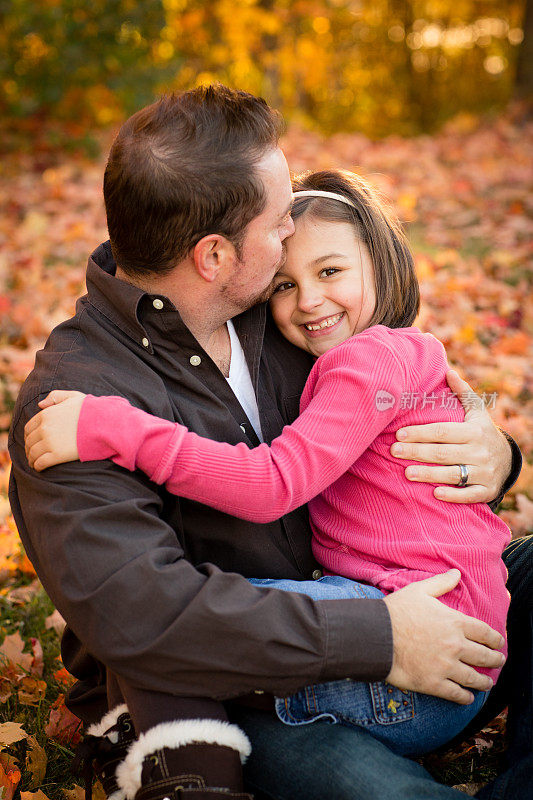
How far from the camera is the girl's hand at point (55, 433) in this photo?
74.9 inches

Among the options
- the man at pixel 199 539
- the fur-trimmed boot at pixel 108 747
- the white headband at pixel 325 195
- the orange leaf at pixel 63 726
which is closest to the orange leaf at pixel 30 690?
the orange leaf at pixel 63 726

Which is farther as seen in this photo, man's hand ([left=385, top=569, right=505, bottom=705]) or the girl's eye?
the girl's eye

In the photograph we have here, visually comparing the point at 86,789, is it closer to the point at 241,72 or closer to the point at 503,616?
the point at 503,616

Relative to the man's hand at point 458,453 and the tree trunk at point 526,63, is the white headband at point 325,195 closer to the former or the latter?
the man's hand at point 458,453

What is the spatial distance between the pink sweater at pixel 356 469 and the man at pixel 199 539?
83 millimetres

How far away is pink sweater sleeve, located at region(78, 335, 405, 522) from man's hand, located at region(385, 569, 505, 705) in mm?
376

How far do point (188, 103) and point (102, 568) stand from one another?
1320 mm

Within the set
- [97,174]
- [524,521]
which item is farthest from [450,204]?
[524,521]

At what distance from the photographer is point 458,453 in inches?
91.8

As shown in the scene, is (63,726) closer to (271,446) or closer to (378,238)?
(271,446)

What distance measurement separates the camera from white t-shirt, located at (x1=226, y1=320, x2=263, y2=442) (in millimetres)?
2535

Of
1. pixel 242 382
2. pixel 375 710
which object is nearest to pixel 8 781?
pixel 375 710

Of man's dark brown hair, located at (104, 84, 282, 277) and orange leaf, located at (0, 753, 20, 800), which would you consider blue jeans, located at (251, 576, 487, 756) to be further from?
man's dark brown hair, located at (104, 84, 282, 277)

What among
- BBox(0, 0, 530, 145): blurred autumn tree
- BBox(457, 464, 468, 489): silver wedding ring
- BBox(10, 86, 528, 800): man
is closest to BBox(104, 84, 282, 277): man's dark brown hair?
BBox(10, 86, 528, 800): man
